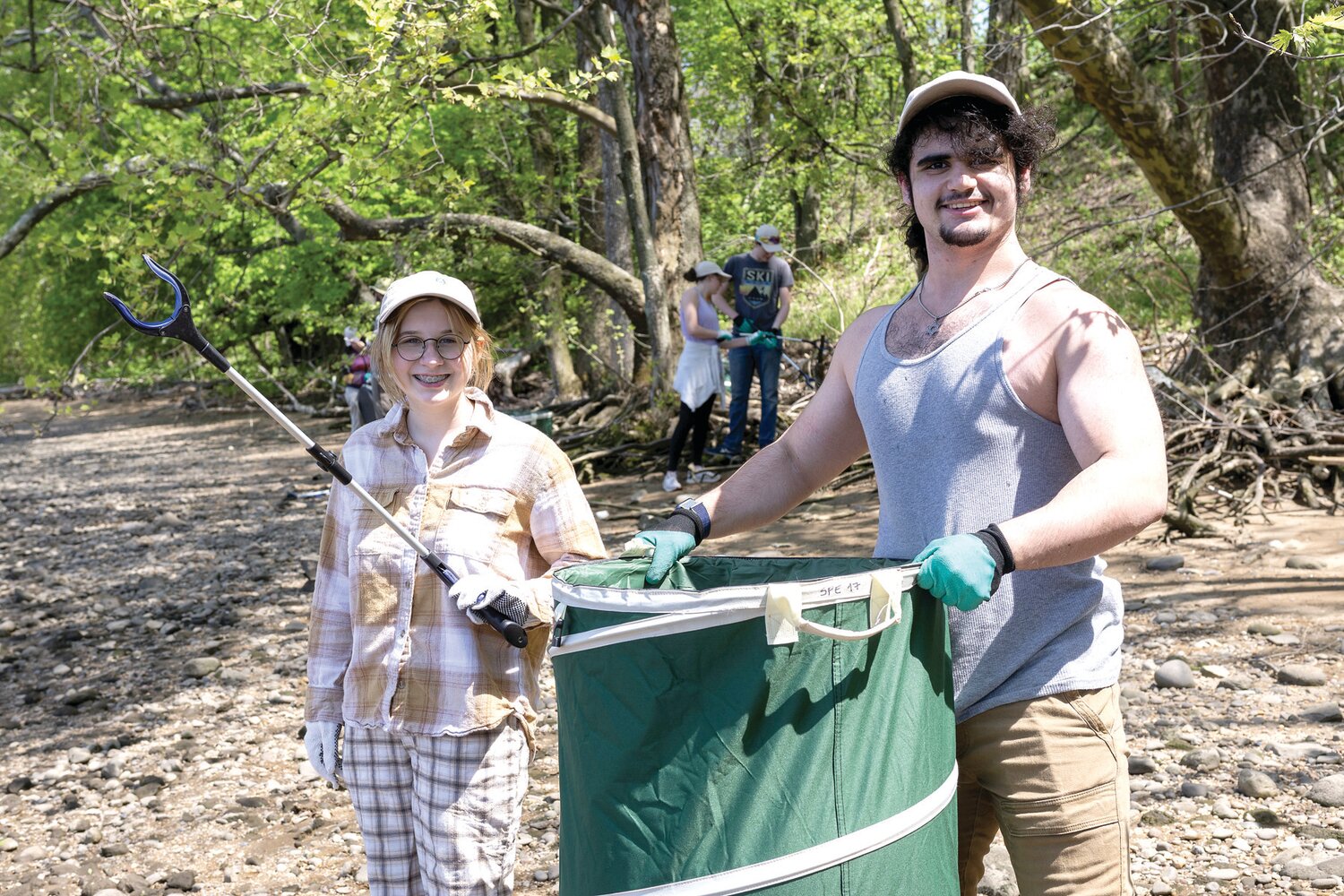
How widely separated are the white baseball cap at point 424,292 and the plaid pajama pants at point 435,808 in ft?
2.92

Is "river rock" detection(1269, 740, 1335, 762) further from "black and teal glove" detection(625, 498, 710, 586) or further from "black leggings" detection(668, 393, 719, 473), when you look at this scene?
"black leggings" detection(668, 393, 719, 473)

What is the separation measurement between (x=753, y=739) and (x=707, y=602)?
0.67 ft

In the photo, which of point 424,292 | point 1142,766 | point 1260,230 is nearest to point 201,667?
point 1142,766

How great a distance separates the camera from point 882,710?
6.14ft

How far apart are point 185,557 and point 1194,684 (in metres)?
8.44

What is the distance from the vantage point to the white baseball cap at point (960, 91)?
2271 mm

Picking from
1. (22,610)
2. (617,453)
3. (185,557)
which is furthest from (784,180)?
(22,610)

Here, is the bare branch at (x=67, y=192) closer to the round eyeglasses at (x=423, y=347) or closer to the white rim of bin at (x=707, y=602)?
the round eyeglasses at (x=423, y=347)

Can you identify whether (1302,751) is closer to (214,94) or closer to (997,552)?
(997,552)

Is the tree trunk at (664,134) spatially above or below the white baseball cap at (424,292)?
above

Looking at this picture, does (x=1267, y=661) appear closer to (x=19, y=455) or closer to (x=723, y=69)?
(x=723, y=69)

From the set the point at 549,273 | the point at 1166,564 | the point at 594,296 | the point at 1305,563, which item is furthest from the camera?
the point at 594,296

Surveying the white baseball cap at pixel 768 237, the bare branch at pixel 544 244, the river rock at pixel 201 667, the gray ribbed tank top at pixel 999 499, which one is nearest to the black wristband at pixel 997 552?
the gray ribbed tank top at pixel 999 499

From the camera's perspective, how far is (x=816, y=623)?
5.81ft
